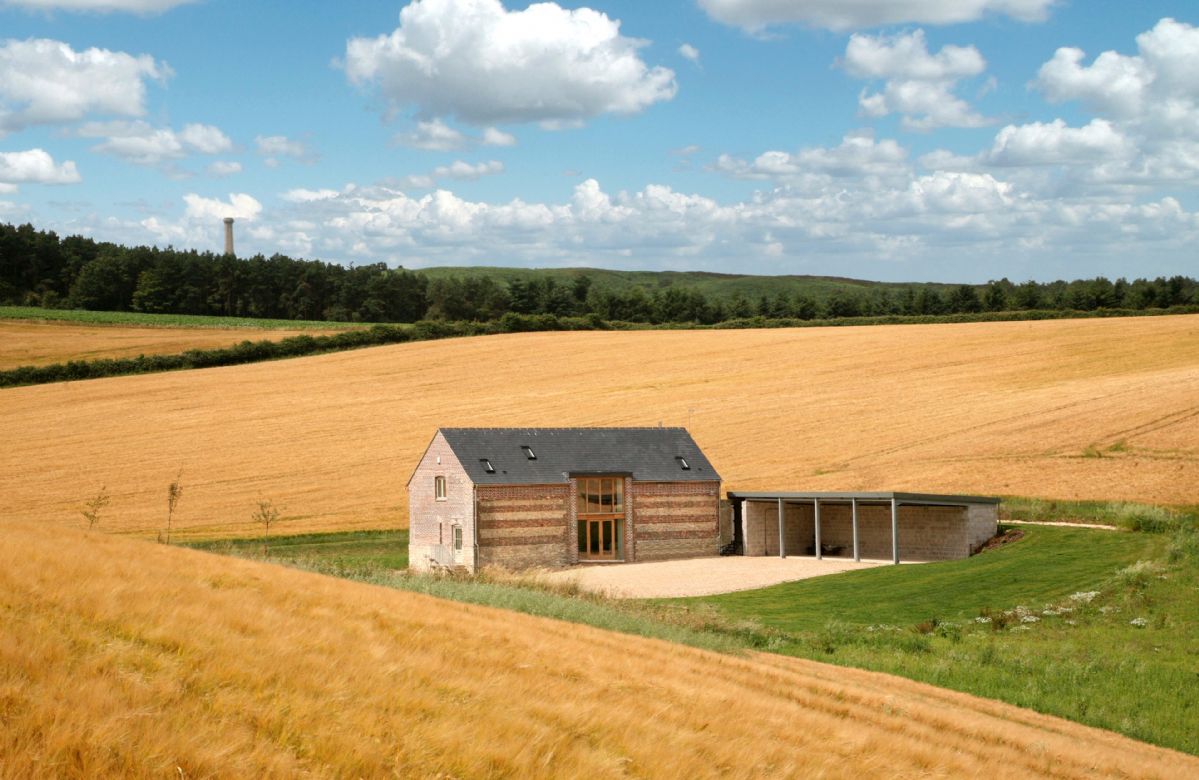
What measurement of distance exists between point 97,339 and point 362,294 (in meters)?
43.6

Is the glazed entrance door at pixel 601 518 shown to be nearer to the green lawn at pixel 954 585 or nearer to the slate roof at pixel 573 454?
the slate roof at pixel 573 454

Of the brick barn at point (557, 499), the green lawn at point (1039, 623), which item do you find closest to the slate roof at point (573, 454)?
the brick barn at point (557, 499)

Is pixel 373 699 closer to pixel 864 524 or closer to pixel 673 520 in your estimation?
pixel 673 520

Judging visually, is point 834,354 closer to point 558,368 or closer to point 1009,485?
point 558,368

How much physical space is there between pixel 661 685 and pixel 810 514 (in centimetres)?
4223

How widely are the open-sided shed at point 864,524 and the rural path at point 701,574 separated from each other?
1703 millimetres

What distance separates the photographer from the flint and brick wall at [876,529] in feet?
151

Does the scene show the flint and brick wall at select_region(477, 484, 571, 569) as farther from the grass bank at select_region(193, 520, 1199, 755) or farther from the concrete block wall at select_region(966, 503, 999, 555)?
the concrete block wall at select_region(966, 503, 999, 555)

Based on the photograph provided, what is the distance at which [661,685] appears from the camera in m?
13.5

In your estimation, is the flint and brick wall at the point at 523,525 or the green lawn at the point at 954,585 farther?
the flint and brick wall at the point at 523,525

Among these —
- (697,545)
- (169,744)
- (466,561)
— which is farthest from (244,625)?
(697,545)

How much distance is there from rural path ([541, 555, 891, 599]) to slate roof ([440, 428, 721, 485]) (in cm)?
399

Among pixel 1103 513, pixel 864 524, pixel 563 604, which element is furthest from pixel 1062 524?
pixel 563 604

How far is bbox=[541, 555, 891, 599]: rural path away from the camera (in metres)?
40.7
